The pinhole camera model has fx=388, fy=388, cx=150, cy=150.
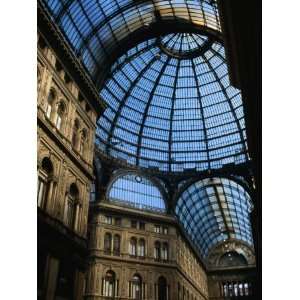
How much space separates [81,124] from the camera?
35156 mm

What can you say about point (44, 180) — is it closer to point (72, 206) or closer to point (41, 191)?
point (41, 191)

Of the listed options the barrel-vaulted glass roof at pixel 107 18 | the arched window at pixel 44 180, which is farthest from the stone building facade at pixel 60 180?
the barrel-vaulted glass roof at pixel 107 18

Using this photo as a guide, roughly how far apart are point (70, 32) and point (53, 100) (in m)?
9.82

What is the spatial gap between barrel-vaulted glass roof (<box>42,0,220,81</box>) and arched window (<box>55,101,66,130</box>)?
751 centimetres

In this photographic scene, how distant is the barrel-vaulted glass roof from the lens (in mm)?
36312

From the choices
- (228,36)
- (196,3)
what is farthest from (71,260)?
(196,3)

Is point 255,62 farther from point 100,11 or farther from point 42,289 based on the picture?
point 100,11

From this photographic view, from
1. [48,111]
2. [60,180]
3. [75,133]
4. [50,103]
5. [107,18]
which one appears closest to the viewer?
[60,180]

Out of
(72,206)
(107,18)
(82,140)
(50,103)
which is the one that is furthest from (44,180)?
(107,18)

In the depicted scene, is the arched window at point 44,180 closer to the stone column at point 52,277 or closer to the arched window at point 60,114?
the arched window at point 60,114

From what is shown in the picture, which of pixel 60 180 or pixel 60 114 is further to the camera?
pixel 60 114

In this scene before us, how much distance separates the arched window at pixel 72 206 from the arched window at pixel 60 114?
16.4 ft

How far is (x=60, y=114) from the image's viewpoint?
31281 mm

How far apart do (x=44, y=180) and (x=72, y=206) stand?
4816mm
